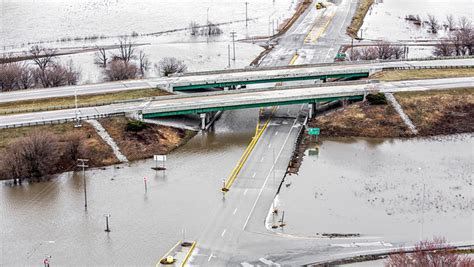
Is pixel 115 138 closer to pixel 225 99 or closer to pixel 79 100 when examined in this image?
pixel 79 100

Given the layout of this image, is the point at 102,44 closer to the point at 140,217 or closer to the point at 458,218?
the point at 140,217

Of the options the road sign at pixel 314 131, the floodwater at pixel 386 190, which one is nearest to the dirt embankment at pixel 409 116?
the road sign at pixel 314 131

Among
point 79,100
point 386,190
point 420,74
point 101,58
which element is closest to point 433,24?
point 420,74

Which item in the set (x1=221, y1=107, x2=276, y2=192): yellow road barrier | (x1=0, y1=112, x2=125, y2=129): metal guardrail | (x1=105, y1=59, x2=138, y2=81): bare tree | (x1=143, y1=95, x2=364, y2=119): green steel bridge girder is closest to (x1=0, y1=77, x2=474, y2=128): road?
(x1=143, y1=95, x2=364, y2=119): green steel bridge girder

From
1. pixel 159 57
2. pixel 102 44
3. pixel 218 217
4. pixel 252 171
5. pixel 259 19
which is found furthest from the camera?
pixel 259 19

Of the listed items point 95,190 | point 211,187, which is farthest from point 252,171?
point 95,190

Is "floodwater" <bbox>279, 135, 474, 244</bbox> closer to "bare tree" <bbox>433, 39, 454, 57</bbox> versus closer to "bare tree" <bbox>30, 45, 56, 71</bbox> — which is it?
"bare tree" <bbox>433, 39, 454, 57</bbox>

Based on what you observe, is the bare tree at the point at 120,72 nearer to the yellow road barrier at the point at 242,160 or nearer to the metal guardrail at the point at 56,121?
the metal guardrail at the point at 56,121
